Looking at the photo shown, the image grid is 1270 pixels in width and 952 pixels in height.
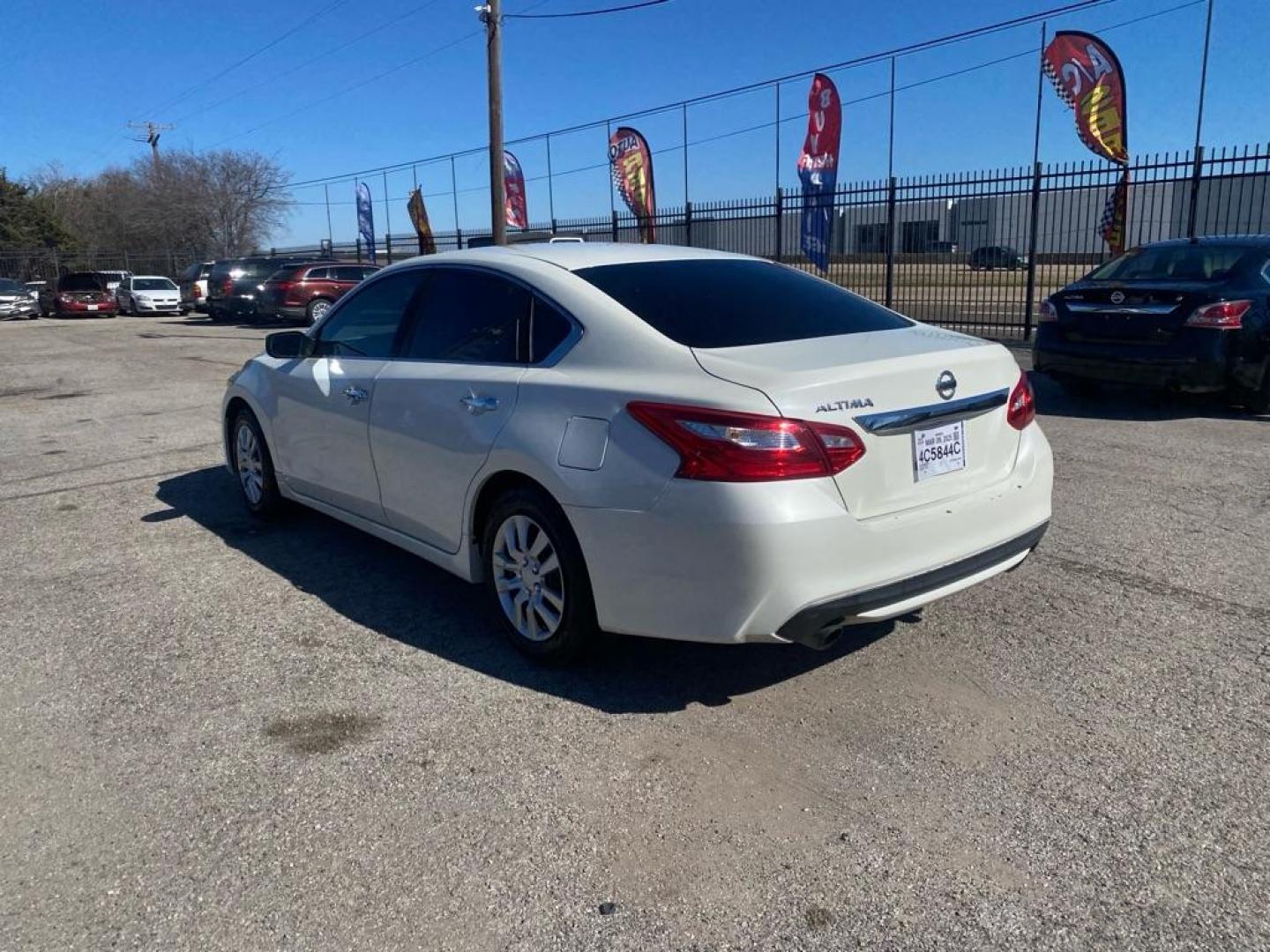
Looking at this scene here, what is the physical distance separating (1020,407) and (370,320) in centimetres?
294

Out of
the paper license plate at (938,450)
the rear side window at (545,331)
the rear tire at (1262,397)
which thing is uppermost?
the rear side window at (545,331)

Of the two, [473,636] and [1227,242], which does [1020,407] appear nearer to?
[473,636]

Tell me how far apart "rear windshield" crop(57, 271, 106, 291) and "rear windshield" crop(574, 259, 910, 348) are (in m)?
33.2

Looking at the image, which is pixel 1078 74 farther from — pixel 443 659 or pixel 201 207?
pixel 201 207

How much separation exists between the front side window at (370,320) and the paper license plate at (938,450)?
2.40m

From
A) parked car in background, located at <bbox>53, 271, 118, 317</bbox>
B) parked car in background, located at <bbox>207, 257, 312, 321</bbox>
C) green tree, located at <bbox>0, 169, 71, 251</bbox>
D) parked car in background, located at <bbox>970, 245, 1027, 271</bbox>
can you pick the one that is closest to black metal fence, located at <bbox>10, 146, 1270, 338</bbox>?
parked car in background, located at <bbox>970, 245, 1027, 271</bbox>

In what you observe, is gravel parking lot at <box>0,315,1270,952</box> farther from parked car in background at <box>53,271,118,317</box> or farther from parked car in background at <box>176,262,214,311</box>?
parked car in background at <box>53,271,118,317</box>

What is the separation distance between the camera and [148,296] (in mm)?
31656

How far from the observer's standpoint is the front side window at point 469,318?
3.93 m

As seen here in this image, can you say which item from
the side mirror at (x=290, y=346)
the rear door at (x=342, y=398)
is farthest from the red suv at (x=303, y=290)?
the rear door at (x=342, y=398)

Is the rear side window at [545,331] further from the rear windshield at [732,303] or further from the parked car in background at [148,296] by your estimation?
the parked car in background at [148,296]

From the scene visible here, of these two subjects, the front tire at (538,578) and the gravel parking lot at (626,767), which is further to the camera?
the front tire at (538,578)

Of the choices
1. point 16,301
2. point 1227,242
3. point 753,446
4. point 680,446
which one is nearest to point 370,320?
point 680,446

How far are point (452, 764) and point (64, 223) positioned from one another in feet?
216
